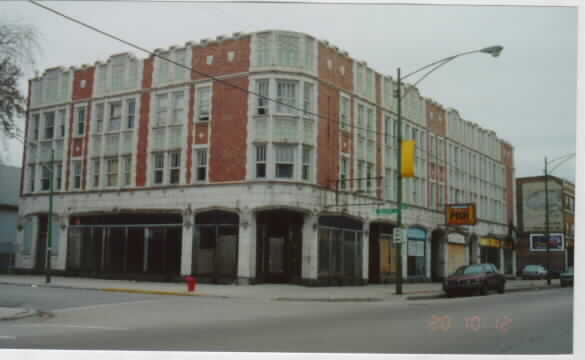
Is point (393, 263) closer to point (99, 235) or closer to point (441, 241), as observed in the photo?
point (441, 241)

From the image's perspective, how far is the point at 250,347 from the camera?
1046 centimetres

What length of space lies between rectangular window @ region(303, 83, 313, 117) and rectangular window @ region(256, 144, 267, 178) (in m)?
2.58

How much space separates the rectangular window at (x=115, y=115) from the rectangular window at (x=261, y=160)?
8875 millimetres

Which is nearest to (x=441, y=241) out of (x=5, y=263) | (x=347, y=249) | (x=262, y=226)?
(x=347, y=249)

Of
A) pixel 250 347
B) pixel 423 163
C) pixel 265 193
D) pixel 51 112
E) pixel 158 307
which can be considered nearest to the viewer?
pixel 250 347

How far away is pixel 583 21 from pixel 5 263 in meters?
31.9

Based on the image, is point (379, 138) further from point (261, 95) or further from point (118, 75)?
point (118, 75)

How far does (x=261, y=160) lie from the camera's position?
90.2 ft

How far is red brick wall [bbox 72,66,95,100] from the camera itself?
32.3 meters

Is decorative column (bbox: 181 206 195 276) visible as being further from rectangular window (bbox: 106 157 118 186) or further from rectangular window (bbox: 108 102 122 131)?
rectangular window (bbox: 108 102 122 131)

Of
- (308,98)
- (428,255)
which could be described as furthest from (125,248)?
(428,255)

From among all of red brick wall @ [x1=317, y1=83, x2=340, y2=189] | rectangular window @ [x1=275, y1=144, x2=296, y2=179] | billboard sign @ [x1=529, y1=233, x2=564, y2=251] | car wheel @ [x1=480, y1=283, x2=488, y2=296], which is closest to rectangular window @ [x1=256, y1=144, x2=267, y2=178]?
rectangular window @ [x1=275, y1=144, x2=296, y2=179]

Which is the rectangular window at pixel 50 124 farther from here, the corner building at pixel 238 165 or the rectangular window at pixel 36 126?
the rectangular window at pixel 36 126

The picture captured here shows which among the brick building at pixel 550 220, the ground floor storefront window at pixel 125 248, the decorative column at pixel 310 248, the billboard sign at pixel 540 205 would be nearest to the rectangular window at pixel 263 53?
the decorative column at pixel 310 248
